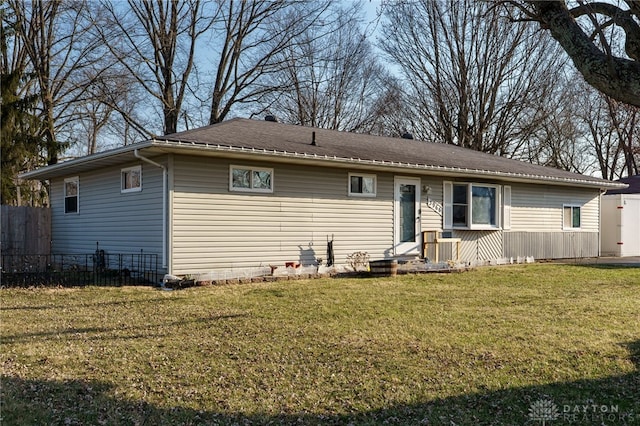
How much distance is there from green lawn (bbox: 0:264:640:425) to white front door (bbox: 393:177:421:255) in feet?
14.8

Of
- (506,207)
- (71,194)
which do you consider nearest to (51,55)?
(71,194)

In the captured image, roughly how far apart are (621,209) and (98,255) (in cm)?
1582

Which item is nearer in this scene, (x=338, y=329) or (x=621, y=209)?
(x=338, y=329)

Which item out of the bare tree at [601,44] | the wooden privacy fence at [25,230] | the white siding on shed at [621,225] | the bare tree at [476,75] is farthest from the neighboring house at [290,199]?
the bare tree at [476,75]

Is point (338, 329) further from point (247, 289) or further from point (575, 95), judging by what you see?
point (575, 95)

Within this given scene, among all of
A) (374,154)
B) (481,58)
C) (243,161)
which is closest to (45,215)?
(243,161)

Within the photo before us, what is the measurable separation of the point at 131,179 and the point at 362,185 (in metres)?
5.01

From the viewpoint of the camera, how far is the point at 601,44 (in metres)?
4.02

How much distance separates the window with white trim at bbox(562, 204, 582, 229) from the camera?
16.7 m

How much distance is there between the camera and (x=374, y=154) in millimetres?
12539

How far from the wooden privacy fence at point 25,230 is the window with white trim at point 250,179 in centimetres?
588

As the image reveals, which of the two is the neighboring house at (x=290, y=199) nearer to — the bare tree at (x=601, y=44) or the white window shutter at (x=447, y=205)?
the white window shutter at (x=447, y=205)

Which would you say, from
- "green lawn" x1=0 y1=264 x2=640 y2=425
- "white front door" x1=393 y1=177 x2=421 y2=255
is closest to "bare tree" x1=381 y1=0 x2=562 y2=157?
"white front door" x1=393 y1=177 x2=421 y2=255

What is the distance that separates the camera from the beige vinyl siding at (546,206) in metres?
15.3
